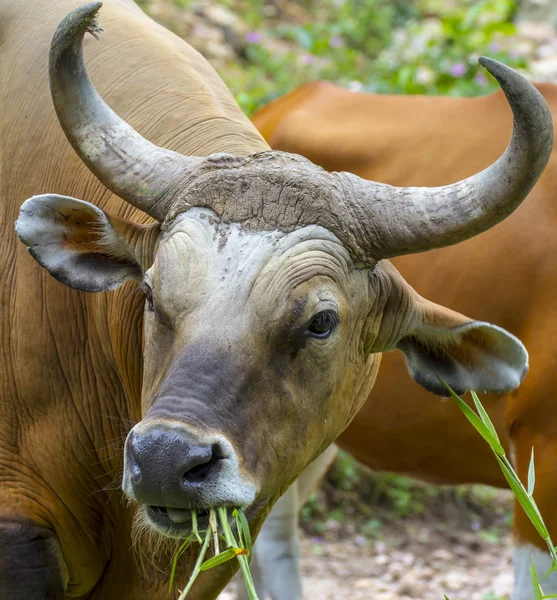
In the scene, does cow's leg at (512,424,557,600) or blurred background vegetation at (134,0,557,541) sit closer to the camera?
cow's leg at (512,424,557,600)

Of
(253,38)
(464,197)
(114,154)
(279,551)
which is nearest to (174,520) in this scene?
(114,154)

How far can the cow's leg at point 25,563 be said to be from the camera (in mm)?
4020

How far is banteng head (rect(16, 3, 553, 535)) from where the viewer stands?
325 cm

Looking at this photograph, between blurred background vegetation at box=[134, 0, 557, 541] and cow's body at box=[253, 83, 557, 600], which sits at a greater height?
cow's body at box=[253, 83, 557, 600]

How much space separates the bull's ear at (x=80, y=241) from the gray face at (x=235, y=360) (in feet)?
0.90

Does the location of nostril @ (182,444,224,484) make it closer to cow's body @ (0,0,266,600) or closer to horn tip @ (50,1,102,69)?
cow's body @ (0,0,266,600)

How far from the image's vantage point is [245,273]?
3.42 meters

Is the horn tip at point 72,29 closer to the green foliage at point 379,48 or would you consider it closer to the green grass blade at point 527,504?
the green grass blade at point 527,504

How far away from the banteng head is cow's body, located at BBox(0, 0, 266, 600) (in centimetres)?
36

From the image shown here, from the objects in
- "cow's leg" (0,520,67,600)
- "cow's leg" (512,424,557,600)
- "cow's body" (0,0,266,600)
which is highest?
"cow's body" (0,0,266,600)

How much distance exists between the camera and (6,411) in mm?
4152

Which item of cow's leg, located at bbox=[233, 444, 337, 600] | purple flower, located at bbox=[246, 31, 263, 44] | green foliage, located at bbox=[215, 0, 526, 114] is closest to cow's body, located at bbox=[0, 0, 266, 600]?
cow's leg, located at bbox=[233, 444, 337, 600]

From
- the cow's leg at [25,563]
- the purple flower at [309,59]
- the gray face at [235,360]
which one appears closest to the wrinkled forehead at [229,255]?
the gray face at [235,360]

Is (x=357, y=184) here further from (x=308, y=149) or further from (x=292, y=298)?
(x=308, y=149)
